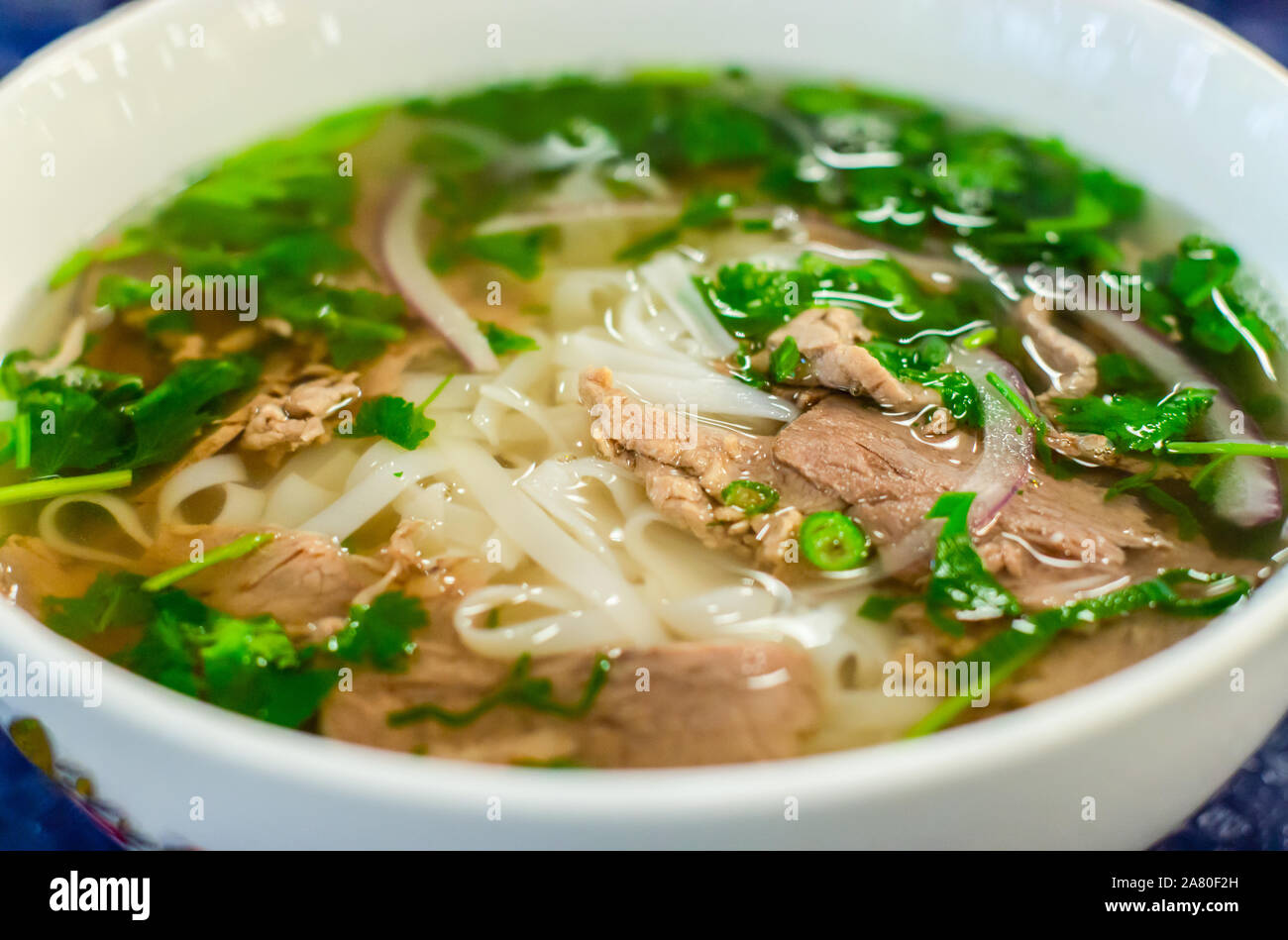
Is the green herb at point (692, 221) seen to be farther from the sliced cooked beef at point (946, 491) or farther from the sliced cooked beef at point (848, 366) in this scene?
the sliced cooked beef at point (946, 491)

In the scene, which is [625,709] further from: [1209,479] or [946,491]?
[1209,479]

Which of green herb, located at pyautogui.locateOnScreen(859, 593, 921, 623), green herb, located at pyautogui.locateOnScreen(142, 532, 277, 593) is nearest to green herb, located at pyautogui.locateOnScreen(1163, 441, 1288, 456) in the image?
green herb, located at pyautogui.locateOnScreen(859, 593, 921, 623)

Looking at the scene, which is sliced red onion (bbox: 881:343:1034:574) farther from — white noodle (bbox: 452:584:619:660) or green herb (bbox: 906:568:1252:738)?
white noodle (bbox: 452:584:619:660)

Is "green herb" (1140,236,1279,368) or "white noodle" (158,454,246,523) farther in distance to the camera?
"green herb" (1140,236,1279,368)

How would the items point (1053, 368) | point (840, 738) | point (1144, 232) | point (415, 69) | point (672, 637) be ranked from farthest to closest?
1. point (415, 69)
2. point (1144, 232)
3. point (1053, 368)
4. point (672, 637)
5. point (840, 738)

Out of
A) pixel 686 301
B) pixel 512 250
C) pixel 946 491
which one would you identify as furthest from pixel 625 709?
pixel 512 250

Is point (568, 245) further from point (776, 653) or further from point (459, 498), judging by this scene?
point (776, 653)
